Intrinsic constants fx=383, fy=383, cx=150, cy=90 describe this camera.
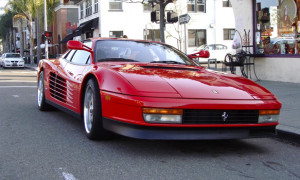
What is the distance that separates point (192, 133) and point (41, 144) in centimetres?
197

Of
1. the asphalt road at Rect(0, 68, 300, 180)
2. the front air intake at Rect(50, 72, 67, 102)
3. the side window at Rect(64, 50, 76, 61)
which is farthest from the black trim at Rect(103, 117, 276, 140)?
the side window at Rect(64, 50, 76, 61)

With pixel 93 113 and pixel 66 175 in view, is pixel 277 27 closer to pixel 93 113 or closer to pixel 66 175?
pixel 93 113

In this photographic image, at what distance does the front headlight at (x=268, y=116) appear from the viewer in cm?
425

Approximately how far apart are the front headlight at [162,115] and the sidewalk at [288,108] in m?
2.01

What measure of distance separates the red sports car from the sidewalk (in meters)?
0.92

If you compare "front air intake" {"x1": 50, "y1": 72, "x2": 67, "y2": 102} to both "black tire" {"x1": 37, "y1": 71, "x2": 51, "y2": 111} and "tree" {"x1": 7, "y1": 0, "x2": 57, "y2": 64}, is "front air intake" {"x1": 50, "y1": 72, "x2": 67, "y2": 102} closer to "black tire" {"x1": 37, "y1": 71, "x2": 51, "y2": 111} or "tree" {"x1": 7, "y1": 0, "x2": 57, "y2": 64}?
"black tire" {"x1": 37, "y1": 71, "x2": 51, "y2": 111}

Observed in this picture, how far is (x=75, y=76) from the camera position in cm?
545

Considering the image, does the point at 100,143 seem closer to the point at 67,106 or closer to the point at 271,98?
the point at 67,106

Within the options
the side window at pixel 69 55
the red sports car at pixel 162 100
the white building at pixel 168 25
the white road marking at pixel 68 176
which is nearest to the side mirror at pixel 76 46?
the red sports car at pixel 162 100

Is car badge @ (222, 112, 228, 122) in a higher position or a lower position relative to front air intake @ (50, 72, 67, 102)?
lower

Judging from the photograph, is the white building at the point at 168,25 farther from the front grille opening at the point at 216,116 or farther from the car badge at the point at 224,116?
the car badge at the point at 224,116

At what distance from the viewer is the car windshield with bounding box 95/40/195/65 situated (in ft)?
17.8

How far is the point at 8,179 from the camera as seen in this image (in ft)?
11.3

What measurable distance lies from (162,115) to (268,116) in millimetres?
1282
